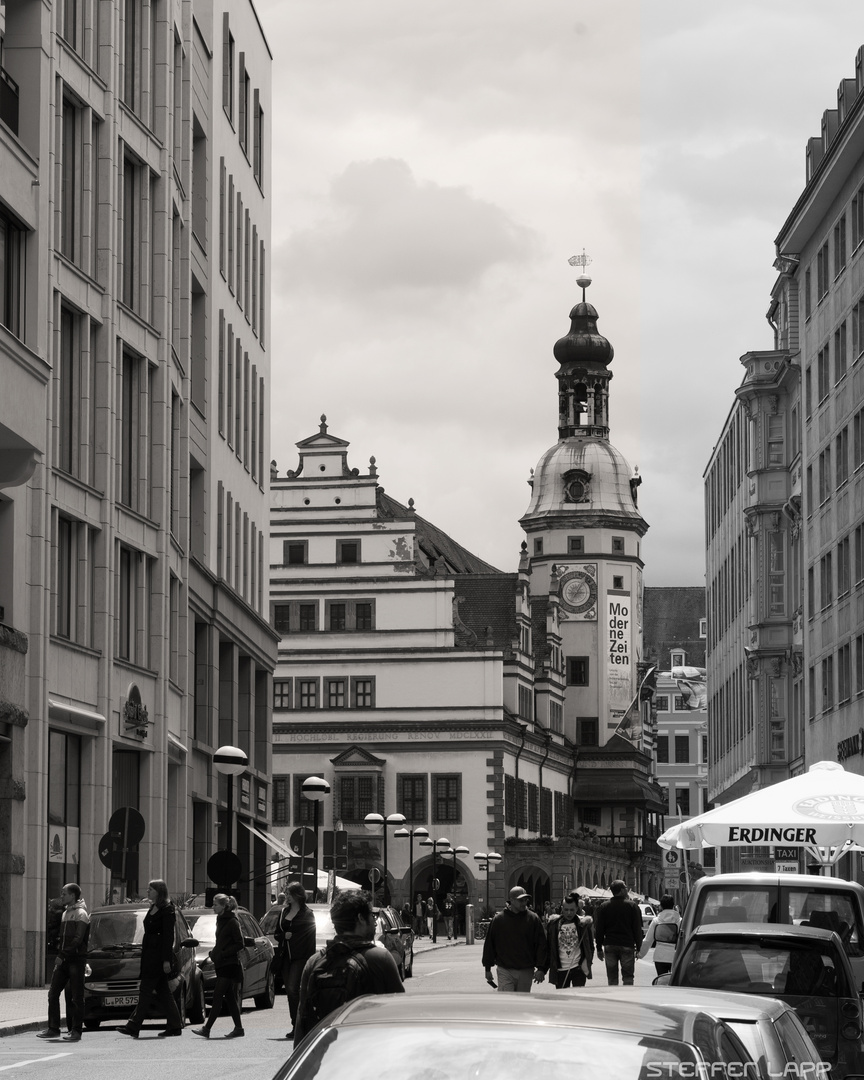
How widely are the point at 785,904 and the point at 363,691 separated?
83.4m

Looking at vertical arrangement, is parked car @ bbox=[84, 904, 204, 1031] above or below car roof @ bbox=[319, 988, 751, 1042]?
below

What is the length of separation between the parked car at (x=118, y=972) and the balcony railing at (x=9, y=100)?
43.0ft

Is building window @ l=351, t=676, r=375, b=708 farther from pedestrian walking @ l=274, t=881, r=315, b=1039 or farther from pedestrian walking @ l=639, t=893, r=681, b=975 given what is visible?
pedestrian walking @ l=274, t=881, r=315, b=1039

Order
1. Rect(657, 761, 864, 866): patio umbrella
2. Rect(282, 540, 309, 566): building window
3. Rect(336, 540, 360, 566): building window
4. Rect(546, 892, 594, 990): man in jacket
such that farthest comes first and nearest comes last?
Rect(282, 540, 309, 566): building window < Rect(336, 540, 360, 566): building window < Rect(546, 892, 594, 990): man in jacket < Rect(657, 761, 864, 866): patio umbrella

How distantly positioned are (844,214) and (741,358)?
61.8ft

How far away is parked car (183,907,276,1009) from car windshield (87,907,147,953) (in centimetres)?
274

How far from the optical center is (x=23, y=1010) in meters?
27.0

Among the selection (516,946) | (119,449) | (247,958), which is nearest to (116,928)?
(247,958)

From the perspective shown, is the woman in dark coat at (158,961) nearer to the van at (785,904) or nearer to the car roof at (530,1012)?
the van at (785,904)

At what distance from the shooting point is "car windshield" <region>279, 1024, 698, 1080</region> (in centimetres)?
603

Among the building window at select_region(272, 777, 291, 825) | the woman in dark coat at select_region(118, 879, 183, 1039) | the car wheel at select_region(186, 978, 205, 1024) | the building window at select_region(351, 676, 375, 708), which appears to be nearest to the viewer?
the woman in dark coat at select_region(118, 879, 183, 1039)

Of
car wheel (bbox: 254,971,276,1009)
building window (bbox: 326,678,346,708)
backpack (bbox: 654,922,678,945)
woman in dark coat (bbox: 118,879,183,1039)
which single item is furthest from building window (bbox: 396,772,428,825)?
woman in dark coat (bbox: 118,879,183,1039)

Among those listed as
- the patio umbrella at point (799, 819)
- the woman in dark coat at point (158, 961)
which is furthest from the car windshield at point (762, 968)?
the woman in dark coat at point (158, 961)

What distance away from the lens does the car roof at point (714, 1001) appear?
703 centimetres
